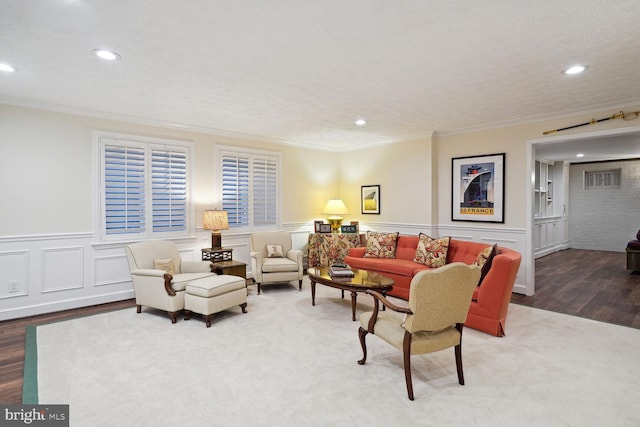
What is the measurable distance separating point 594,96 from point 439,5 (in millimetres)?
3223

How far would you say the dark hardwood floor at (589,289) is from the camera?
4.41 metres

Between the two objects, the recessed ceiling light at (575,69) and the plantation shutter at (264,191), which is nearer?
the recessed ceiling light at (575,69)

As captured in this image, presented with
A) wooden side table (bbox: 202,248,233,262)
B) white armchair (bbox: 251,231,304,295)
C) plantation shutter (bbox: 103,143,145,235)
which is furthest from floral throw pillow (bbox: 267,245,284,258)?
plantation shutter (bbox: 103,143,145,235)

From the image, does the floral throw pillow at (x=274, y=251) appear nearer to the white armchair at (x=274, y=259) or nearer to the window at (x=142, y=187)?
the white armchair at (x=274, y=259)

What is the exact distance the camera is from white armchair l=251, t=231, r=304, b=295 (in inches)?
211

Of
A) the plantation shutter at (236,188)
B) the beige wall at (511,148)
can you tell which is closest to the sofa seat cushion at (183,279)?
the plantation shutter at (236,188)

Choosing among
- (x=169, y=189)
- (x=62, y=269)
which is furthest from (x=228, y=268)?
(x=62, y=269)

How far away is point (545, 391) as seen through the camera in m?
2.55

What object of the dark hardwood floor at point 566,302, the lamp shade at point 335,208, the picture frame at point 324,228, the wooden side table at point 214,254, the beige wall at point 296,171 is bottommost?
the dark hardwood floor at point 566,302

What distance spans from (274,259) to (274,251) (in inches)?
6.5

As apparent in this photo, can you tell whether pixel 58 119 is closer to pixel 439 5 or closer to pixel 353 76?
pixel 353 76

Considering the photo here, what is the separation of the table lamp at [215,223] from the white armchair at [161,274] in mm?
628

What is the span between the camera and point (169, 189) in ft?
17.8

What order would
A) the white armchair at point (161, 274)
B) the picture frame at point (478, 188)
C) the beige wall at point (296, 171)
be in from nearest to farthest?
the white armchair at point (161, 274) < the beige wall at point (296, 171) < the picture frame at point (478, 188)
